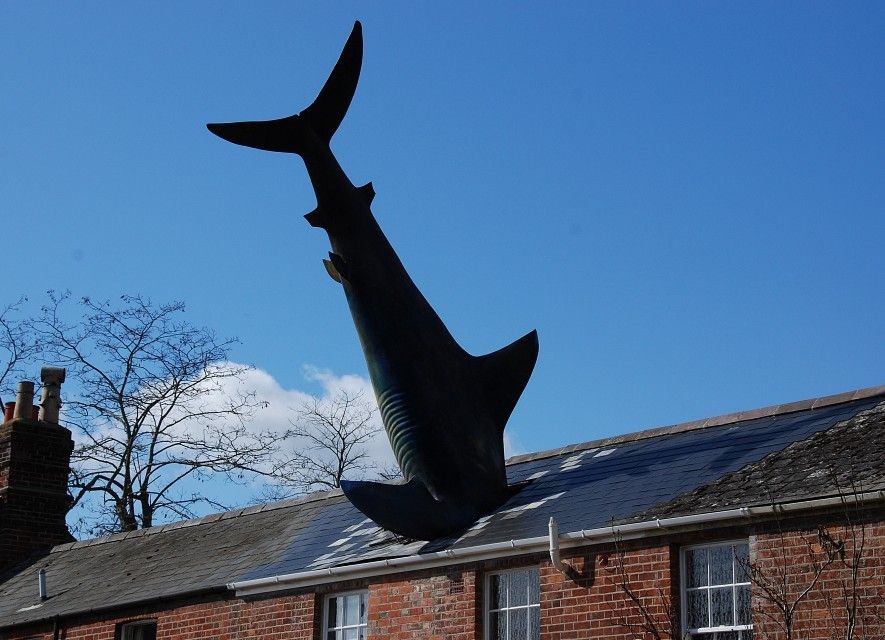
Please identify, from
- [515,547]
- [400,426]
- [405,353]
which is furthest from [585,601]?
[405,353]

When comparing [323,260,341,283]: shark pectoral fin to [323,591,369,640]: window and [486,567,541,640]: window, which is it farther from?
[486,567,541,640]: window

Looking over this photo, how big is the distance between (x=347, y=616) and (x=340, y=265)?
4.24 meters

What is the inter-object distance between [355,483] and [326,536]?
2164mm

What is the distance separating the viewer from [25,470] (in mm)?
24312

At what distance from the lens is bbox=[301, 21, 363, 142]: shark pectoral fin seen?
17.5 metres

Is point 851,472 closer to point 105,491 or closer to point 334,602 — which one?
point 334,602

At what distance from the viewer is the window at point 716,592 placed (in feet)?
39.7

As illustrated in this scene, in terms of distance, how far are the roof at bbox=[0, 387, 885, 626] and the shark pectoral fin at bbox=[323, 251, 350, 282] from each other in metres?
3.17

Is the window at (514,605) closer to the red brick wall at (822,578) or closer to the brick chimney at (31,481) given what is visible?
the red brick wall at (822,578)

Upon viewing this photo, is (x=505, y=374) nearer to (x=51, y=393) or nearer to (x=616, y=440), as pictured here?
(x=616, y=440)

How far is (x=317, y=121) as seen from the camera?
17.6 metres

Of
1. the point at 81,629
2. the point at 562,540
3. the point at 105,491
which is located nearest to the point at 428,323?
the point at 562,540

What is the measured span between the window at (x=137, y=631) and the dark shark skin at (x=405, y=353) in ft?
14.1

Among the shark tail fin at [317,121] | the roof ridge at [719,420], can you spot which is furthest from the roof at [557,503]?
the shark tail fin at [317,121]
